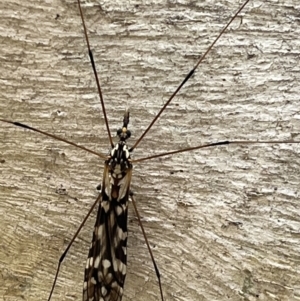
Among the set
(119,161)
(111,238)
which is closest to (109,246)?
(111,238)

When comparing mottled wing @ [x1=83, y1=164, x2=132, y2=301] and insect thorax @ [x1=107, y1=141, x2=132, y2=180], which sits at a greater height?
insect thorax @ [x1=107, y1=141, x2=132, y2=180]

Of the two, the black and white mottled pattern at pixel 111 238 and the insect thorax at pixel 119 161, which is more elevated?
the insect thorax at pixel 119 161

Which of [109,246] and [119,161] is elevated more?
[119,161]

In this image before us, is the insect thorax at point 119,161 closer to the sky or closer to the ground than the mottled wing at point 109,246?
closer to the sky

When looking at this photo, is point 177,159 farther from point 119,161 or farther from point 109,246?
point 109,246

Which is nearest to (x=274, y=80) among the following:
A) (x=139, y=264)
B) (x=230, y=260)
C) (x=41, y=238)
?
(x=230, y=260)
